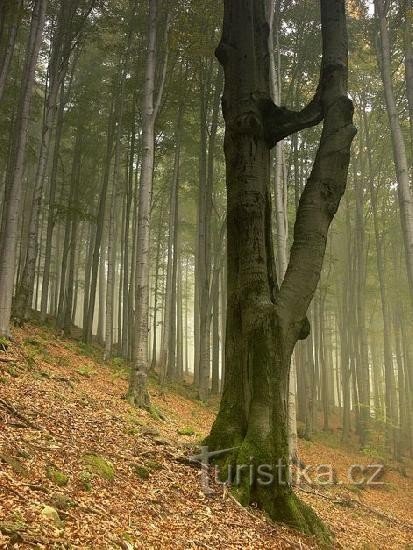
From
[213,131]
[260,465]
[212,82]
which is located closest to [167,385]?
[213,131]

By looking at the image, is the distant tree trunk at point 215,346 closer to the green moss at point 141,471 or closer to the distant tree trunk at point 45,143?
the distant tree trunk at point 45,143

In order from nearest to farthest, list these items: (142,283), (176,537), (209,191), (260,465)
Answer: (176,537), (260,465), (142,283), (209,191)

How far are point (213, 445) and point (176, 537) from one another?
1.50 meters

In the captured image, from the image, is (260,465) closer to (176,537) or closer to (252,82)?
(176,537)

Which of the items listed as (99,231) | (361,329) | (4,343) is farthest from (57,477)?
(361,329)

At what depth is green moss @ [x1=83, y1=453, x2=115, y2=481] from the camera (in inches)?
167

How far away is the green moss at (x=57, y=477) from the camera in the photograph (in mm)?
3756

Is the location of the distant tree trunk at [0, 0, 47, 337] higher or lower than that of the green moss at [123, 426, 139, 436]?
higher

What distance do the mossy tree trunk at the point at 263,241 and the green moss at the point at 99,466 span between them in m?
1.16

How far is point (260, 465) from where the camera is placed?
443cm

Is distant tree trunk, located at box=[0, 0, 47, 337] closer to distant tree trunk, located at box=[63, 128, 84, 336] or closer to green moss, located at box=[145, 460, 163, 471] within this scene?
green moss, located at box=[145, 460, 163, 471]

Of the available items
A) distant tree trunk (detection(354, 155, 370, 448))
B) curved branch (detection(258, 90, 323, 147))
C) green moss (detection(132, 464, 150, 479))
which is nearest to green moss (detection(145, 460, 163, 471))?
green moss (detection(132, 464, 150, 479))

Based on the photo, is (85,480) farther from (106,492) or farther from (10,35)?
(10,35)

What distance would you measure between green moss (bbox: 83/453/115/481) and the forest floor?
0.04ft
